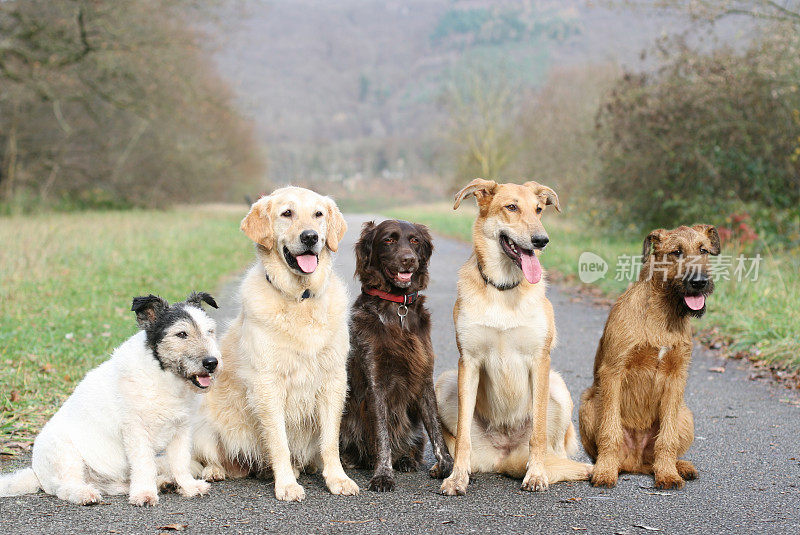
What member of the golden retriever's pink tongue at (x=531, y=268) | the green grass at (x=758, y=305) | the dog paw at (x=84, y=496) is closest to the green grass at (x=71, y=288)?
the dog paw at (x=84, y=496)

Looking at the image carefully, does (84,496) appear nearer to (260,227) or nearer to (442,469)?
(260,227)

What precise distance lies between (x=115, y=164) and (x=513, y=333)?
33.4 m

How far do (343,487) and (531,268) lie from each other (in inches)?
75.4

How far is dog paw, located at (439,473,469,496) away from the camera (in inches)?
173

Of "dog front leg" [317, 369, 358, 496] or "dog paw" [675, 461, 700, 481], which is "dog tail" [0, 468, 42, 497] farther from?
"dog paw" [675, 461, 700, 481]

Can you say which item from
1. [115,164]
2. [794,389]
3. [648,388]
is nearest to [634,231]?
[794,389]

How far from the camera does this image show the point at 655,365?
462 centimetres

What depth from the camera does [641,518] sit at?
155 inches

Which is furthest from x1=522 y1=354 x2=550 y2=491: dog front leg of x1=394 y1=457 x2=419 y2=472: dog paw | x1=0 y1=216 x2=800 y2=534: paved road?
x1=394 y1=457 x2=419 y2=472: dog paw

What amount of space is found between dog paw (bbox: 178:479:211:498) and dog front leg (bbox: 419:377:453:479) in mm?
1542

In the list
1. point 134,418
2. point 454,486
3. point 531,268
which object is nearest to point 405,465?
point 454,486

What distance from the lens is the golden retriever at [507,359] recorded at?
4598mm

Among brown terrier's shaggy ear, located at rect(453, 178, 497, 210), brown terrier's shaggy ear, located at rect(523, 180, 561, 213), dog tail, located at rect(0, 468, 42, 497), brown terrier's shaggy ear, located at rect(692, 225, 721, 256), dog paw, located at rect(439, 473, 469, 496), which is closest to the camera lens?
dog tail, located at rect(0, 468, 42, 497)

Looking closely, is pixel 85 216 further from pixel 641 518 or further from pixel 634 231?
pixel 641 518
